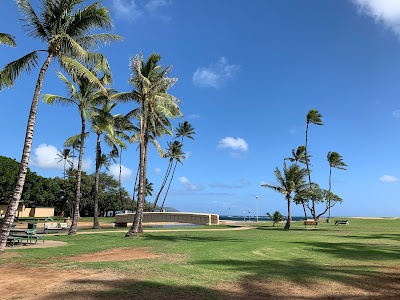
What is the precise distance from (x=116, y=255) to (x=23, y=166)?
4628 millimetres

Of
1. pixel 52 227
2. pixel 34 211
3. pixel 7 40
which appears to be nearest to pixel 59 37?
pixel 7 40

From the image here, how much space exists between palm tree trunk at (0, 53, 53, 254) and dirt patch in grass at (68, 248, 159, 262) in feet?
8.91

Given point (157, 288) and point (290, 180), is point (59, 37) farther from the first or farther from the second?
point (290, 180)

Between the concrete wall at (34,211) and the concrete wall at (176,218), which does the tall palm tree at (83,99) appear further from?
the concrete wall at (34,211)

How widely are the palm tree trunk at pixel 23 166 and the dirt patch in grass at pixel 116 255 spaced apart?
2716 mm

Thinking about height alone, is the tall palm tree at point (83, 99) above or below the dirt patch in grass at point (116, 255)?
above

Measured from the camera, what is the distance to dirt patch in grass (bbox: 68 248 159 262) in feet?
38.5

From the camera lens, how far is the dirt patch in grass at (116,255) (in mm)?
11745

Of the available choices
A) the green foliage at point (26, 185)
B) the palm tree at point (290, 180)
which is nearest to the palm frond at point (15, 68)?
the palm tree at point (290, 180)

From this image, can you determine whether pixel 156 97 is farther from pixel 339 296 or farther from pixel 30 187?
pixel 30 187

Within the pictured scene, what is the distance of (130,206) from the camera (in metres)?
78.0

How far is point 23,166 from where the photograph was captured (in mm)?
12727

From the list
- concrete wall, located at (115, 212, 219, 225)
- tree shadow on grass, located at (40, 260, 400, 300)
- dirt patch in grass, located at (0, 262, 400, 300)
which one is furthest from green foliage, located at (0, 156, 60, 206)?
tree shadow on grass, located at (40, 260, 400, 300)

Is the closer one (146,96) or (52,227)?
(146,96)
